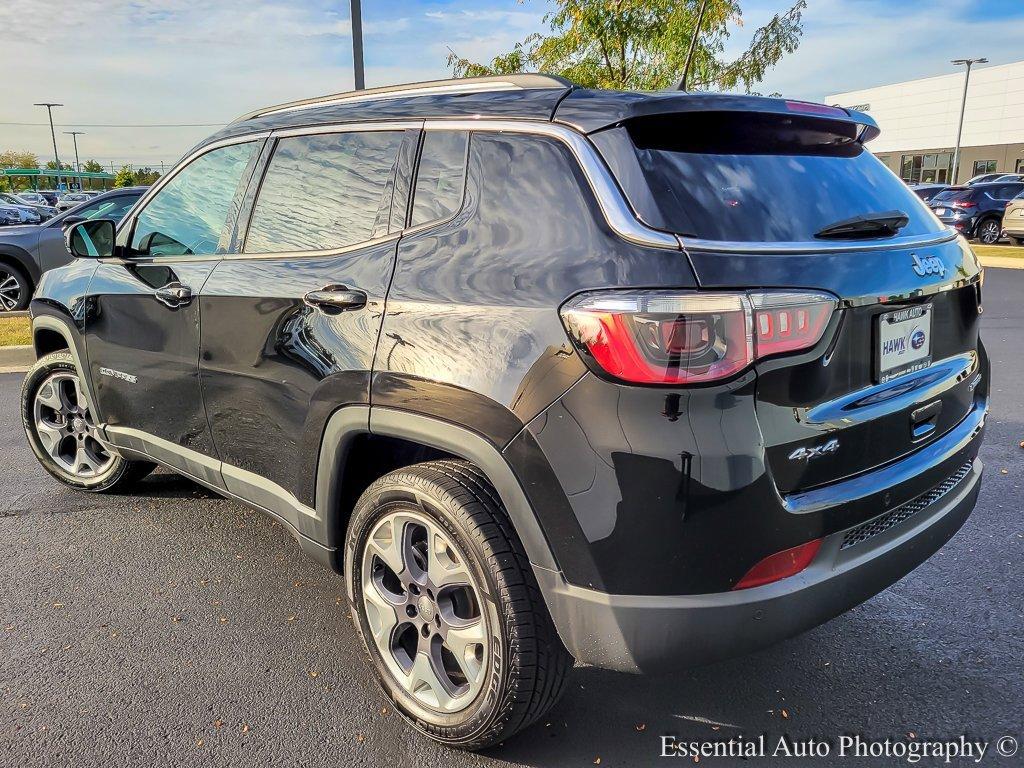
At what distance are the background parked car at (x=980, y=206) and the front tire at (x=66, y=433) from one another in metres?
22.4

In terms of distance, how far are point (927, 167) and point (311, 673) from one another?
64304 mm

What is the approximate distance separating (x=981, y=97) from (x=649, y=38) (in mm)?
53714

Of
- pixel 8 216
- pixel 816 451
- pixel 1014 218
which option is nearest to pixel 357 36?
pixel 816 451

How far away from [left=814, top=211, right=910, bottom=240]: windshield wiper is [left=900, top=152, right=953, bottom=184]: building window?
5900 centimetres

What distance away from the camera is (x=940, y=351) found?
7.85 feet

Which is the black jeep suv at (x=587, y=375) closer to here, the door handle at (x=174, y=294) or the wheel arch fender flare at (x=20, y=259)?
the door handle at (x=174, y=294)

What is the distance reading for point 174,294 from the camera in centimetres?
322

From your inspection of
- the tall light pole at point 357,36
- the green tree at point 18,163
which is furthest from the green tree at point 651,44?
the green tree at point 18,163

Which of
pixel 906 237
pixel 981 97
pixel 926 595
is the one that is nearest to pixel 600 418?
pixel 906 237

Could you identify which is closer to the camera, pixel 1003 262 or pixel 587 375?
Result: pixel 587 375

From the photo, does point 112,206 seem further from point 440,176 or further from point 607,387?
point 607,387

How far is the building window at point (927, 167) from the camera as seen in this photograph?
181ft

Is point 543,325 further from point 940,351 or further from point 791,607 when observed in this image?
point 940,351

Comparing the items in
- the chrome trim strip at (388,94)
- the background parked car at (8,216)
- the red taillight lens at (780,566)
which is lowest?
the background parked car at (8,216)
